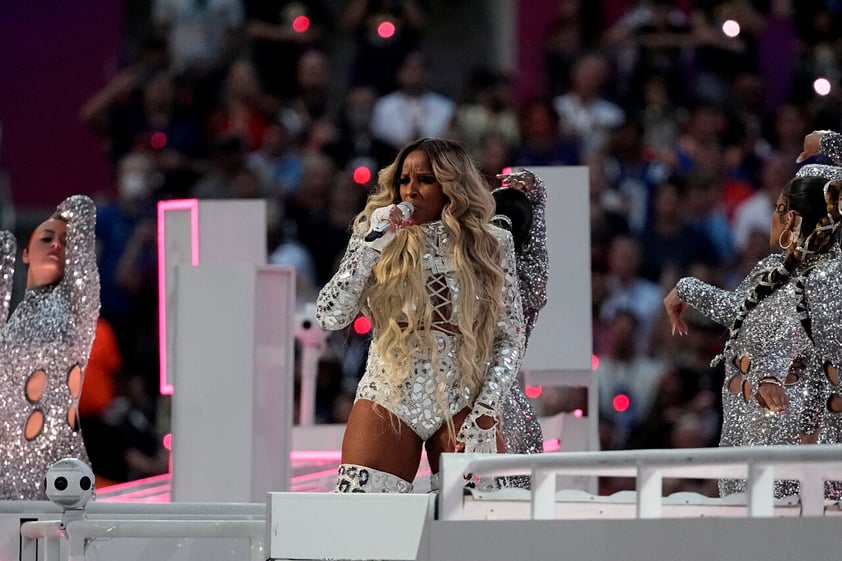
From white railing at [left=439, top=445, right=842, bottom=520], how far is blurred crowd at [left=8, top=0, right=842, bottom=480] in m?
4.37

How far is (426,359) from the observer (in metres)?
4.77

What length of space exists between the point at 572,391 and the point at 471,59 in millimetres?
4429

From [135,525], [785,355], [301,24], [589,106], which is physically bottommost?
[135,525]

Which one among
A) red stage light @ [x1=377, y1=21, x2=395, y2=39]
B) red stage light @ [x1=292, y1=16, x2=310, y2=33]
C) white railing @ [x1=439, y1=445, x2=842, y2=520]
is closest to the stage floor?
white railing @ [x1=439, y1=445, x2=842, y2=520]

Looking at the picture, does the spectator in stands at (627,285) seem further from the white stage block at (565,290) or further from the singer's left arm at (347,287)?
the singer's left arm at (347,287)

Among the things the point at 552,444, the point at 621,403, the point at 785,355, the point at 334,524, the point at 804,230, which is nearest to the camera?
the point at 334,524

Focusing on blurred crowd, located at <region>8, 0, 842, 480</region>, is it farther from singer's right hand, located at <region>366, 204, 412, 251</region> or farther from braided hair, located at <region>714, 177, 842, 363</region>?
singer's right hand, located at <region>366, 204, 412, 251</region>

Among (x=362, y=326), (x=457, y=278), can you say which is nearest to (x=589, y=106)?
(x=362, y=326)

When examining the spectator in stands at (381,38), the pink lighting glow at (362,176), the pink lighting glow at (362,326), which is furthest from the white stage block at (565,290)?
the spectator in stands at (381,38)

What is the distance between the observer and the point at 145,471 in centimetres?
864

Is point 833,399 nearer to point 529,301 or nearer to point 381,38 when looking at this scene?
point 529,301

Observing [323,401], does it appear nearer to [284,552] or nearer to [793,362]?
[793,362]

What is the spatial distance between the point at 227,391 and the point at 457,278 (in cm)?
182

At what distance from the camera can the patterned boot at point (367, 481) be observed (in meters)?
4.65
